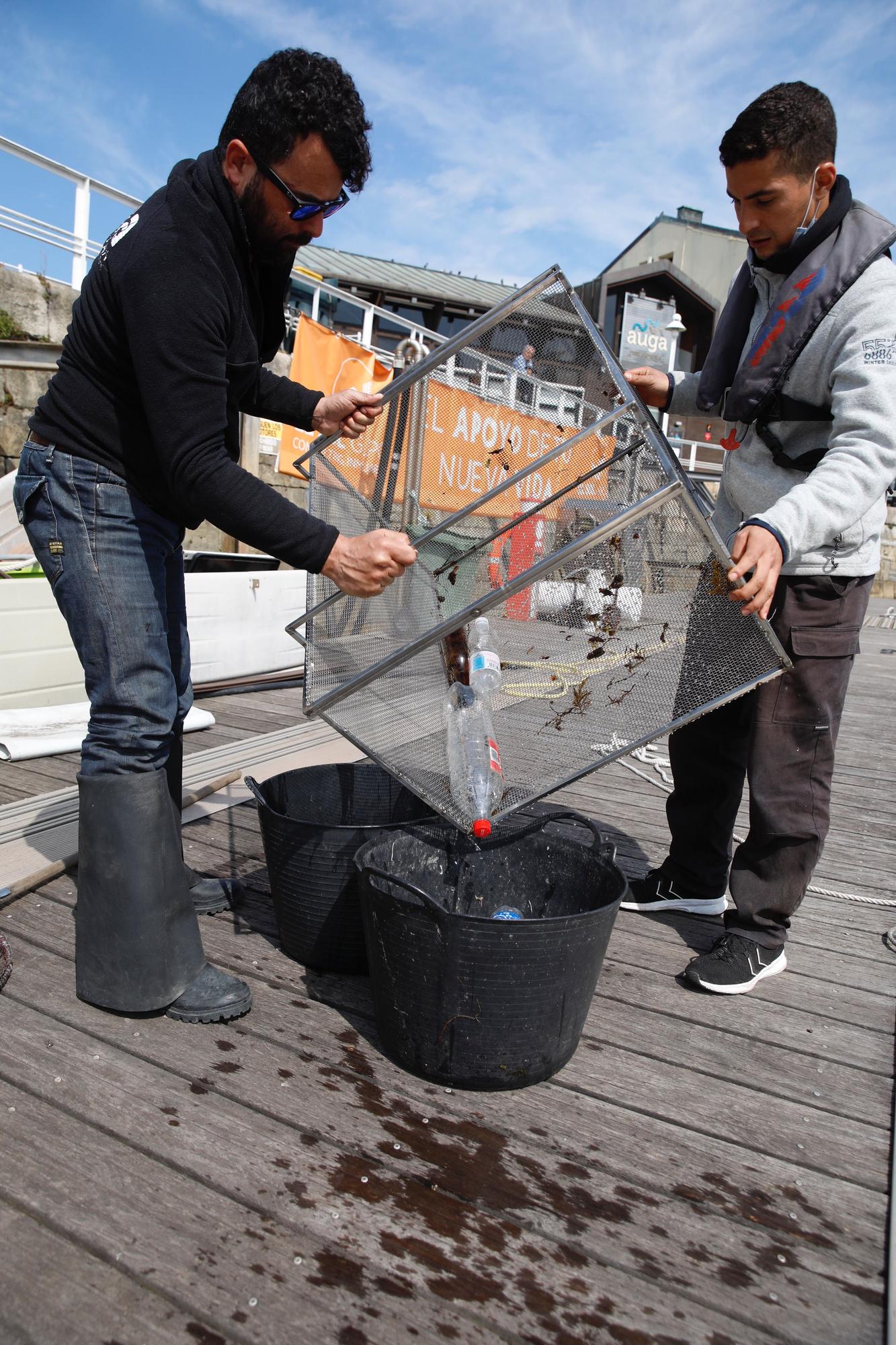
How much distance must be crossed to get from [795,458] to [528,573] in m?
1.10

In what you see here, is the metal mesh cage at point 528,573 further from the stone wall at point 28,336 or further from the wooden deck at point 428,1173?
the stone wall at point 28,336

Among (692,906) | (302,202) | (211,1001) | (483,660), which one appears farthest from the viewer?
(692,906)

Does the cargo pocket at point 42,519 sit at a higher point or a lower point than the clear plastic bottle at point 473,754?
higher

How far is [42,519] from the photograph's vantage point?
6.93ft

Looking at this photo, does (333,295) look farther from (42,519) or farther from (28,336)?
(42,519)

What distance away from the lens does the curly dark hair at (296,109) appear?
1.87m

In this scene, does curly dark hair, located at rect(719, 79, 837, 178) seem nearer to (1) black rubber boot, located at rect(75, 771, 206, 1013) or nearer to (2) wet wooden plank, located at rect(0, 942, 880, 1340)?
(1) black rubber boot, located at rect(75, 771, 206, 1013)

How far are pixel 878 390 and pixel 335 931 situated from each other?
1985 mm

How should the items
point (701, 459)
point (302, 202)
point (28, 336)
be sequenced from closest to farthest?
point (302, 202) → point (28, 336) → point (701, 459)

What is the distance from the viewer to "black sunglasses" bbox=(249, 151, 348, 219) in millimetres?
1944

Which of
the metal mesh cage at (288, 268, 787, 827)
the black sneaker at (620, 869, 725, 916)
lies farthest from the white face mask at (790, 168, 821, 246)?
the black sneaker at (620, 869, 725, 916)

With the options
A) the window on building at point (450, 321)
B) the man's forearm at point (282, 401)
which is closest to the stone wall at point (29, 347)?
the man's forearm at point (282, 401)

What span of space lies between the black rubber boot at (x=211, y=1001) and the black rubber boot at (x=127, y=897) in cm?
3

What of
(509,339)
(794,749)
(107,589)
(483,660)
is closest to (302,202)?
(509,339)
